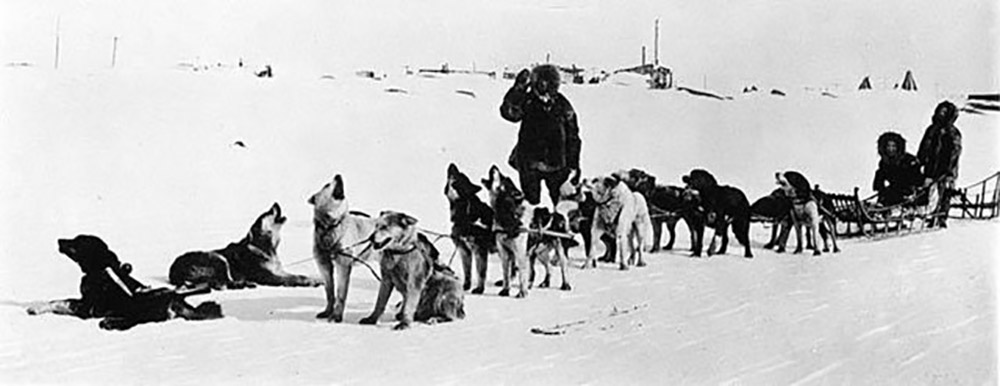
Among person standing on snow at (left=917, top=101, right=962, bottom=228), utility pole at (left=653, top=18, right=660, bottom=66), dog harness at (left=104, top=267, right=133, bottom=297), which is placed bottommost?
dog harness at (left=104, top=267, right=133, bottom=297)

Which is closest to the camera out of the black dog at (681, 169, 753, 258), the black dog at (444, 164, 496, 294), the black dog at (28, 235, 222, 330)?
the black dog at (28, 235, 222, 330)

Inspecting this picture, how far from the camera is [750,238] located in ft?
6.82

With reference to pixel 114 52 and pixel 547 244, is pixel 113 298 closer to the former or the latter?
pixel 114 52

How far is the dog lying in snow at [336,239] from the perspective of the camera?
1881 millimetres

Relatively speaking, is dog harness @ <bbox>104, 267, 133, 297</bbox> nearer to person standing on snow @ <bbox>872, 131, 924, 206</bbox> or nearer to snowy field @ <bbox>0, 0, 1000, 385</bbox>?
snowy field @ <bbox>0, 0, 1000, 385</bbox>

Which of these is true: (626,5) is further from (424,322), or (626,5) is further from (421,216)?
(424,322)

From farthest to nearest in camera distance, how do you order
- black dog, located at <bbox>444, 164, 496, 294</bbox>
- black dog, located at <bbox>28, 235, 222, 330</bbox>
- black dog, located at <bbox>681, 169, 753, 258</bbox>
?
A: 1. black dog, located at <bbox>681, 169, 753, 258</bbox>
2. black dog, located at <bbox>444, 164, 496, 294</bbox>
3. black dog, located at <bbox>28, 235, 222, 330</bbox>

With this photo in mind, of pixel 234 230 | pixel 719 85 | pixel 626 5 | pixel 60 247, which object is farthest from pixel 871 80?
pixel 60 247

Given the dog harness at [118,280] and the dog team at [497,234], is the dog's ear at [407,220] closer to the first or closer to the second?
the dog team at [497,234]

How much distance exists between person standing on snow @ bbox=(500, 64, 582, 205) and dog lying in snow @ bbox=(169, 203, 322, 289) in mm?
391

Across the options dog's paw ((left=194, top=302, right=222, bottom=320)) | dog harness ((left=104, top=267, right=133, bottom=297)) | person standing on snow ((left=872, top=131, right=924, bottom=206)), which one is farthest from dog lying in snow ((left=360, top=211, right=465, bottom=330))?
person standing on snow ((left=872, top=131, right=924, bottom=206))

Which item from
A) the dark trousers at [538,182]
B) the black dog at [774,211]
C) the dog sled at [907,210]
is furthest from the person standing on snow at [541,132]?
the dog sled at [907,210]

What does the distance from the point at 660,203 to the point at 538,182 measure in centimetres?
22

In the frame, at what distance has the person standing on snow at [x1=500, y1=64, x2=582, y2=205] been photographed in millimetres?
1988
